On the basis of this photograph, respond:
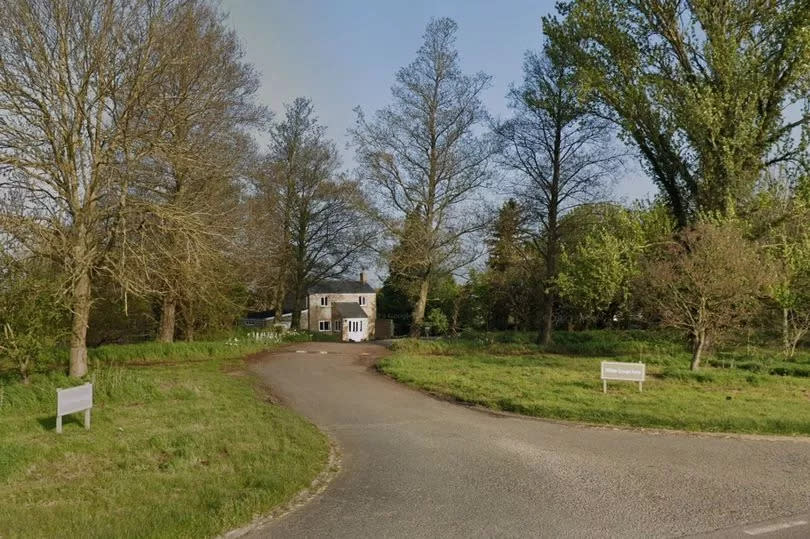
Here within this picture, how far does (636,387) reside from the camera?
1359 centimetres

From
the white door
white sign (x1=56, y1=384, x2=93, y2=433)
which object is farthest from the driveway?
the white door

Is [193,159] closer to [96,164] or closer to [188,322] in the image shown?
[96,164]

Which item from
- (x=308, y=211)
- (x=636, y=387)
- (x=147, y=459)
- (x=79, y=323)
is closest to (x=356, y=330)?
(x=308, y=211)

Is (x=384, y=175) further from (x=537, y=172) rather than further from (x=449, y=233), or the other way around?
(x=537, y=172)

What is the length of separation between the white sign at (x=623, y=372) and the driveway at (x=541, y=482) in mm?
3099

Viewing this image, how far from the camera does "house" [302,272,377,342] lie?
A: 2327 inches

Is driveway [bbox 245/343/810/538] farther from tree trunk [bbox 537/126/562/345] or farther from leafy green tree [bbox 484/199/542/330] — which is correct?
leafy green tree [bbox 484/199/542/330]

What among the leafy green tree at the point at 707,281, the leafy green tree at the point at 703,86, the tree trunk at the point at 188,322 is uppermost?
the leafy green tree at the point at 703,86

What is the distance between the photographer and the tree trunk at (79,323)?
1376 cm

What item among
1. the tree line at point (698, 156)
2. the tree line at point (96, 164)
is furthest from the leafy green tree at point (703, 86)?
the tree line at point (96, 164)

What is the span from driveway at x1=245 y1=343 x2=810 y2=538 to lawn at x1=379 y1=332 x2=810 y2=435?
0.73 meters

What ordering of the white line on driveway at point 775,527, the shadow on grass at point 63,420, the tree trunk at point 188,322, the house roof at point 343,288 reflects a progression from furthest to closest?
the house roof at point 343,288
the tree trunk at point 188,322
the shadow on grass at point 63,420
the white line on driveway at point 775,527

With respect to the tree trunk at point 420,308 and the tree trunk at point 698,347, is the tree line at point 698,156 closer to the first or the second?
the tree trunk at point 698,347

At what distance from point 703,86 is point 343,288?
46.9 m
